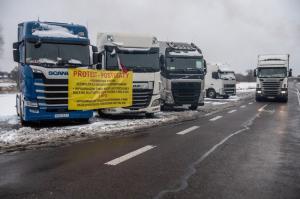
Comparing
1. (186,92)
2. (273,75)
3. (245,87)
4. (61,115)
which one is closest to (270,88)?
(273,75)

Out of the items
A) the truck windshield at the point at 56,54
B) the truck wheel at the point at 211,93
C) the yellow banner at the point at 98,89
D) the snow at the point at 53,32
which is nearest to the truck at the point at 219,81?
the truck wheel at the point at 211,93

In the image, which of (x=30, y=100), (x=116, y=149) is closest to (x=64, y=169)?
(x=116, y=149)

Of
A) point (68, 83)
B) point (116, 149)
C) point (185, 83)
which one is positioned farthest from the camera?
point (185, 83)

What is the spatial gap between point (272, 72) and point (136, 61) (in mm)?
17022

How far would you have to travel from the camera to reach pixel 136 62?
51.2 feet

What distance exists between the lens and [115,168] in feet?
Answer: 21.9

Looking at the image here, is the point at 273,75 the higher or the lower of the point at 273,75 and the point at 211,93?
the higher

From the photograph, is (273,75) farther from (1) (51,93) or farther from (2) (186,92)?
(1) (51,93)

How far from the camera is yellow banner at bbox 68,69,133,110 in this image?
13180 millimetres

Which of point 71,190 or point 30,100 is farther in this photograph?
point 30,100

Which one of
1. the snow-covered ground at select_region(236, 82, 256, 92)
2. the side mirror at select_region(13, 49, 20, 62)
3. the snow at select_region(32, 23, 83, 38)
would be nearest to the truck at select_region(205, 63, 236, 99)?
the snow at select_region(32, 23, 83, 38)

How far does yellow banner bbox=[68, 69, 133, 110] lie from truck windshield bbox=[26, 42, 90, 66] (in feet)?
1.30

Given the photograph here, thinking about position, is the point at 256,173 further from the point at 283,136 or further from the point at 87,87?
the point at 87,87

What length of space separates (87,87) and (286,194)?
9.76 metres
